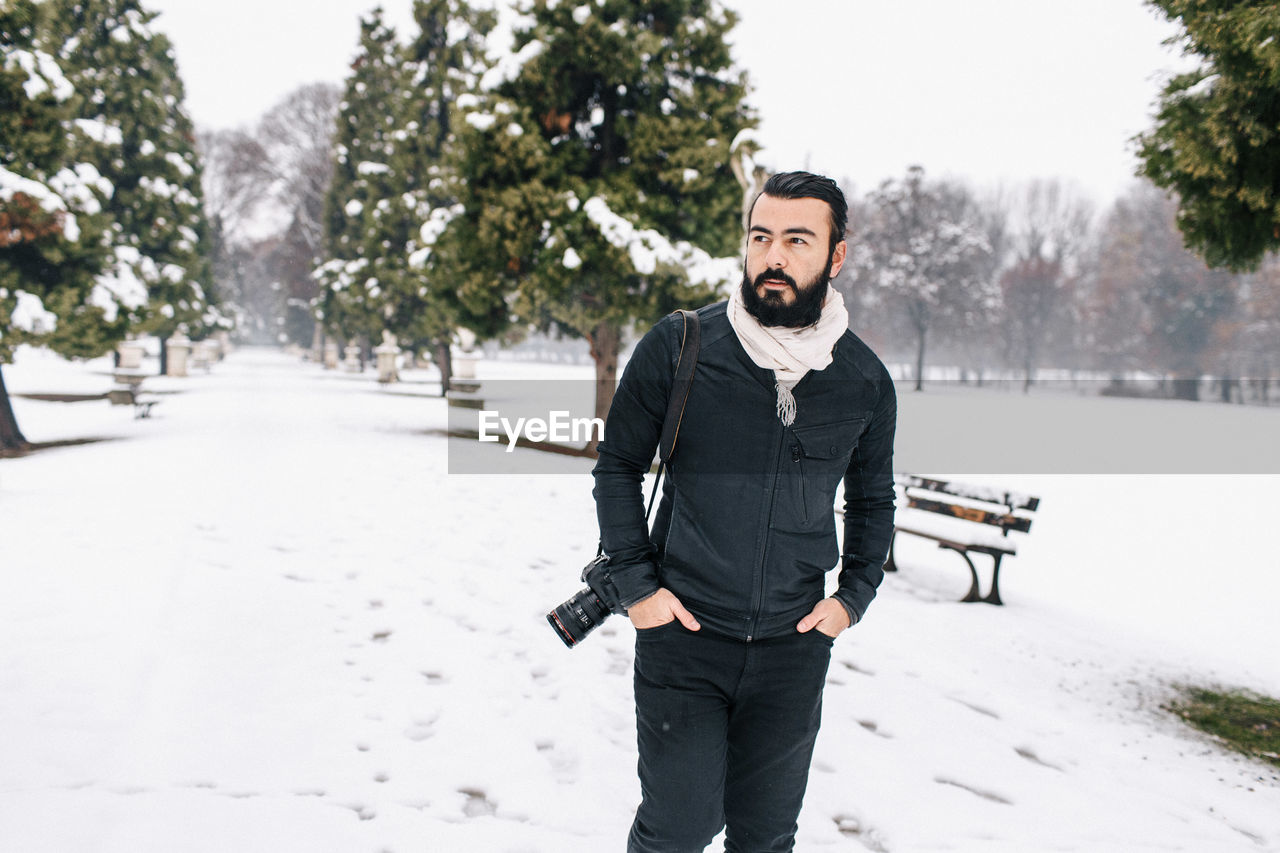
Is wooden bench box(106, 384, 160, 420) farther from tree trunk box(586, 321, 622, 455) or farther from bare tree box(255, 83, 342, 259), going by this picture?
bare tree box(255, 83, 342, 259)

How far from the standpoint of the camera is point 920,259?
4097cm

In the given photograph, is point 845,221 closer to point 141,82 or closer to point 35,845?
point 35,845

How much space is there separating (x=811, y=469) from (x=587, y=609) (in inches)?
29.0

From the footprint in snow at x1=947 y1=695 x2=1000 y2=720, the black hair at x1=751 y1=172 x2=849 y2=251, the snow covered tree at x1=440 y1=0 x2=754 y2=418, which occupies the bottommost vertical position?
the footprint in snow at x1=947 y1=695 x2=1000 y2=720

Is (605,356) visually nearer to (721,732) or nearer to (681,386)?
(681,386)

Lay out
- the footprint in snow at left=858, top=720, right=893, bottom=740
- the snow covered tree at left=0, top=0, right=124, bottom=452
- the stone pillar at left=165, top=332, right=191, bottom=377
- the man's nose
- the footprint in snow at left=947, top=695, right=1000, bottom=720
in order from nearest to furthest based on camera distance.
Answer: the man's nose < the footprint in snow at left=858, top=720, right=893, bottom=740 < the footprint in snow at left=947, top=695, right=1000, bottom=720 < the snow covered tree at left=0, top=0, right=124, bottom=452 < the stone pillar at left=165, top=332, right=191, bottom=377

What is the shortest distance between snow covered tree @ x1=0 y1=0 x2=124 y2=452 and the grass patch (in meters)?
13.6

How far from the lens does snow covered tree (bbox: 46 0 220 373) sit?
22.0 metres

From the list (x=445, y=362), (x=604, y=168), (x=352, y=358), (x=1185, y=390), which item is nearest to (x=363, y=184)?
(x=445, y=362)

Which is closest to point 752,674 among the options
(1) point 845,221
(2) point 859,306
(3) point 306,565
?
(1) point 845,221

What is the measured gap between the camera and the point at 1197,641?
18.8 feet

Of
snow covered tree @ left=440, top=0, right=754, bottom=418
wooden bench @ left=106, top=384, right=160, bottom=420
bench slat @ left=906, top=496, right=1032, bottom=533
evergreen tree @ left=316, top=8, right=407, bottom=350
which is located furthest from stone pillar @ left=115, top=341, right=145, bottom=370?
bench slat @ left=906, top=496, right=1032, bottom=533

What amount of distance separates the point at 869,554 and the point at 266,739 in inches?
116

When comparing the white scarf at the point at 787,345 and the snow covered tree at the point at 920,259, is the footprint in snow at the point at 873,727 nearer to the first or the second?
the white scarf at the point at 787,345
